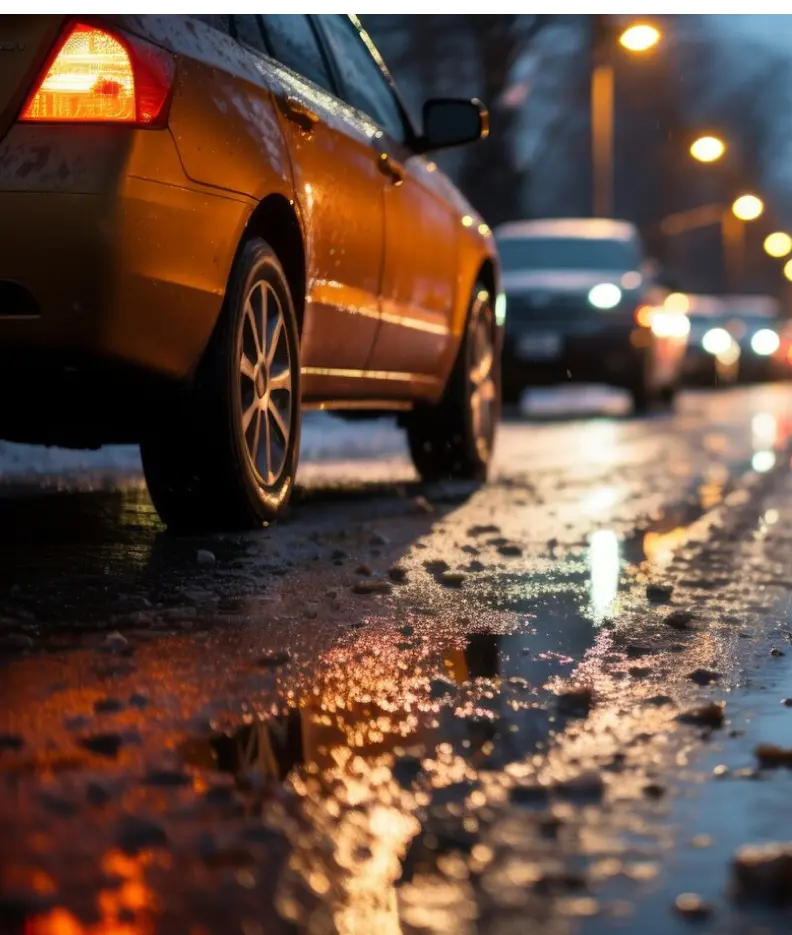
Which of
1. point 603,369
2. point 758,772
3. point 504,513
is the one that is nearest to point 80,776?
point 758,772

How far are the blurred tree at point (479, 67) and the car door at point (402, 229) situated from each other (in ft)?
63.6

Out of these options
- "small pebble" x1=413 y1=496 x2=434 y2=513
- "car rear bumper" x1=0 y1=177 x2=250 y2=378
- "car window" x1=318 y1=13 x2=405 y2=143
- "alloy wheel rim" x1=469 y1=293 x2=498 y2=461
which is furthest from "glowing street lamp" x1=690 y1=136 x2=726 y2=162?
"car rear bumper" x1=0 y1=177 x2=250 y2=378

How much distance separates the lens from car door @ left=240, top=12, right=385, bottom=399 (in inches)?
247

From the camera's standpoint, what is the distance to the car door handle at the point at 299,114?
240 inches

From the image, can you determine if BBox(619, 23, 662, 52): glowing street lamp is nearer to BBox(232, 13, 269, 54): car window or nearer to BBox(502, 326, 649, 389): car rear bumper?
BBox(502, 326, 649, 389): car rear bumper

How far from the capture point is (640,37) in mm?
25547

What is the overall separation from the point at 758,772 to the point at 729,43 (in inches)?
3193

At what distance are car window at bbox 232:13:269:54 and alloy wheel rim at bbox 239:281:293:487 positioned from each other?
0.79 metres

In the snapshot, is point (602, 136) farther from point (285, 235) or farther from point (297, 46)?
point (285, 235)

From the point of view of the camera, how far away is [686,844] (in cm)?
270

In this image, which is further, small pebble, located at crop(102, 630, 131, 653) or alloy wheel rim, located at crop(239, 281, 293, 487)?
alloy wheel rim, located at crop(239, 281, 293, 487)

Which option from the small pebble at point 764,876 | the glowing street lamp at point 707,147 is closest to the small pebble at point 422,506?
the small pebble at point 764,876

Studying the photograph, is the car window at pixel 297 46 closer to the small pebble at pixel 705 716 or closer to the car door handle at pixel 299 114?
the car door handle at pixel 299 114

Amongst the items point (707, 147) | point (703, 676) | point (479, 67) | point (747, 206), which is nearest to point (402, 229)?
point (703, 676)
